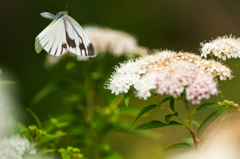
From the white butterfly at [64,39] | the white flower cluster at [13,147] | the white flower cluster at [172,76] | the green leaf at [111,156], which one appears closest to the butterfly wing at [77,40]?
the white butterfly at [64,39]

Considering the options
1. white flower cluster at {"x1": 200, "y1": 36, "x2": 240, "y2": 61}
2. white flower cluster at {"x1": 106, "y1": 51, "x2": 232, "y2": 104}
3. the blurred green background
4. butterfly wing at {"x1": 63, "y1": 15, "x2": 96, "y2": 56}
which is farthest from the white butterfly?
the blurred green background

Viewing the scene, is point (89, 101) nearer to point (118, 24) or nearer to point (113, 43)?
point (113, 43)

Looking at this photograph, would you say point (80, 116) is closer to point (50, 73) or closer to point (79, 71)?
point (79, 71)

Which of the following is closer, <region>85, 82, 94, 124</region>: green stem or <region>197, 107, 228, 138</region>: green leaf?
<region>197, 107, 228, 138</region>: green leaf

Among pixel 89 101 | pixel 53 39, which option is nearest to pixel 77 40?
pixel 53 39

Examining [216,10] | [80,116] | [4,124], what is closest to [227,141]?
[4,124]

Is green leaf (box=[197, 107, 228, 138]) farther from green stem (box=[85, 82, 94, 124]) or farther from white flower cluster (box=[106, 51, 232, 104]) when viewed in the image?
green stem (box=[85, 82, 94, 124])

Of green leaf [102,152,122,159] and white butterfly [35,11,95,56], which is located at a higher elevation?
A: white butterfly [35,11,95,56]
